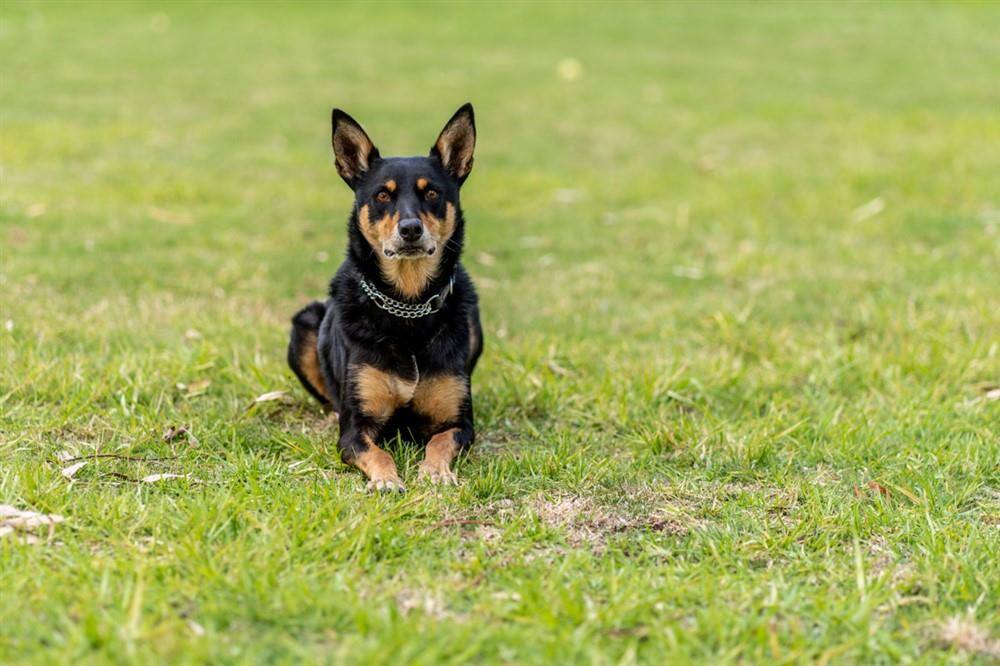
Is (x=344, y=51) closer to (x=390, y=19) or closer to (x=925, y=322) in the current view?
(x=390, y=19)

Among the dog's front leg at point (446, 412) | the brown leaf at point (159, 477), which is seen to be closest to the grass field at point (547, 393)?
the brown leaf at point (159, 477)

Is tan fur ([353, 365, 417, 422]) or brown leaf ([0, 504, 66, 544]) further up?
tan fur ([353, 365, 417, 422])

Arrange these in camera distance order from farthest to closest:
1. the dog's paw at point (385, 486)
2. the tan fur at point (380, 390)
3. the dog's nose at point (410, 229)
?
the tan fur at point (380, 390) → the dog's nose at point (410, 229) → the dog's paw at point (385, 486)

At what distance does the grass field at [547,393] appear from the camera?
2787 mm

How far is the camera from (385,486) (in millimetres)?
3547

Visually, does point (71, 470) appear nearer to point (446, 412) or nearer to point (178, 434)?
point (178, 434)

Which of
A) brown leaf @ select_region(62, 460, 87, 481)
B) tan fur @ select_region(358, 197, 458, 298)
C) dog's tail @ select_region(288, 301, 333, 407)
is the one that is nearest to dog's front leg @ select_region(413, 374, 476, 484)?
tan fur @ select_region(358, 197, 458, 298)

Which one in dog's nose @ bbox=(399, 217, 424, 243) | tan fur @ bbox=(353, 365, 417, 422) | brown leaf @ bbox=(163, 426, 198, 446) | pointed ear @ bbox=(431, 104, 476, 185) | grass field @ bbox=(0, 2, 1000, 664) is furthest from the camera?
pointed ear @ bbox=(431, 104, 476, 185)

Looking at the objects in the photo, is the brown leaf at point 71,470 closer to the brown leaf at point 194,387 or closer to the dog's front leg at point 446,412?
the brown leaf at point 194,387

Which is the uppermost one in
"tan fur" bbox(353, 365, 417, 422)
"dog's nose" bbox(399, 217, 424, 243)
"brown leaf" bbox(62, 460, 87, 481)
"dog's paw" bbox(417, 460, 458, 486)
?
"dog's nose" bbox(399, 217, 424, 243)

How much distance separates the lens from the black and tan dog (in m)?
3.88

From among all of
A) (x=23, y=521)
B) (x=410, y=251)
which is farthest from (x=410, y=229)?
(x=23, y=521)

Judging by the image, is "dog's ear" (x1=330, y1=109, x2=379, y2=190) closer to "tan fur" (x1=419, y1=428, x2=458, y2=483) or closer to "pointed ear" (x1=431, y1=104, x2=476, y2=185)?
"pointed ear" (x1=431, y1=104, x2=476, y2=185)

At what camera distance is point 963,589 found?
298cm
